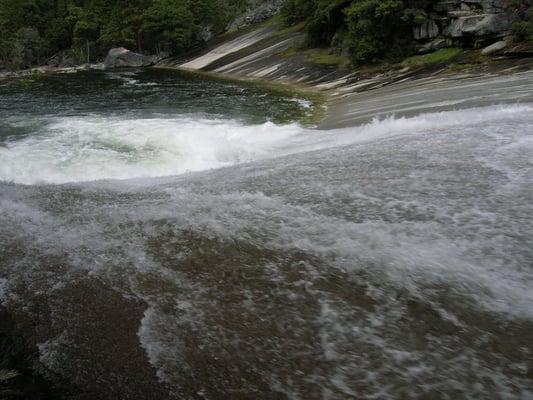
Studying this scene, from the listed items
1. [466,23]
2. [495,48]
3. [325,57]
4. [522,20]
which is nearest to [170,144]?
[495,48]

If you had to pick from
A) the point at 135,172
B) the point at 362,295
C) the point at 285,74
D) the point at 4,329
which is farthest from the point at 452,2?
the point at 4,329

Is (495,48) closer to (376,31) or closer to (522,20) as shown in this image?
(522,20)

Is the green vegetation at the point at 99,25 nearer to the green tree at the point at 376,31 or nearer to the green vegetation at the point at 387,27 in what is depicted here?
the green vegetation at the point at 387,27

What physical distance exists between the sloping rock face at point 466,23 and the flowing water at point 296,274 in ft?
49.3

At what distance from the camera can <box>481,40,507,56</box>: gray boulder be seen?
20.3 meters

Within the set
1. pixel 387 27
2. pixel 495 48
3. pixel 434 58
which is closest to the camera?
pixel 495 48

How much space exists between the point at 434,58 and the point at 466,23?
90.5 inches

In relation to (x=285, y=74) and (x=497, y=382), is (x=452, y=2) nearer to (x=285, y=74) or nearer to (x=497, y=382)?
(x=285, y=74)

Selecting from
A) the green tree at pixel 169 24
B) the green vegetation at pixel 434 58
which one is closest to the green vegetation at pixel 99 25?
the green tree at pixel 169 24

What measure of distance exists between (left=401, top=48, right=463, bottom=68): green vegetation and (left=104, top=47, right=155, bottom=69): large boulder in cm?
4194

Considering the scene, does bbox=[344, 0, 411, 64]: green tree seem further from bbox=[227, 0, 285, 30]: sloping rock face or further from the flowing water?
bbox=[227, 0, 285, 30]: sloping rock face

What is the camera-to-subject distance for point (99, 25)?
6794 cm

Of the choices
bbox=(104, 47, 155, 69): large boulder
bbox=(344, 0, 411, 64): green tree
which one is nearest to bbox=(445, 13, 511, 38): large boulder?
bbox=(344, 0, 411, 64): green tree

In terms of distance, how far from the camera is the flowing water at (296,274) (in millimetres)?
3523
